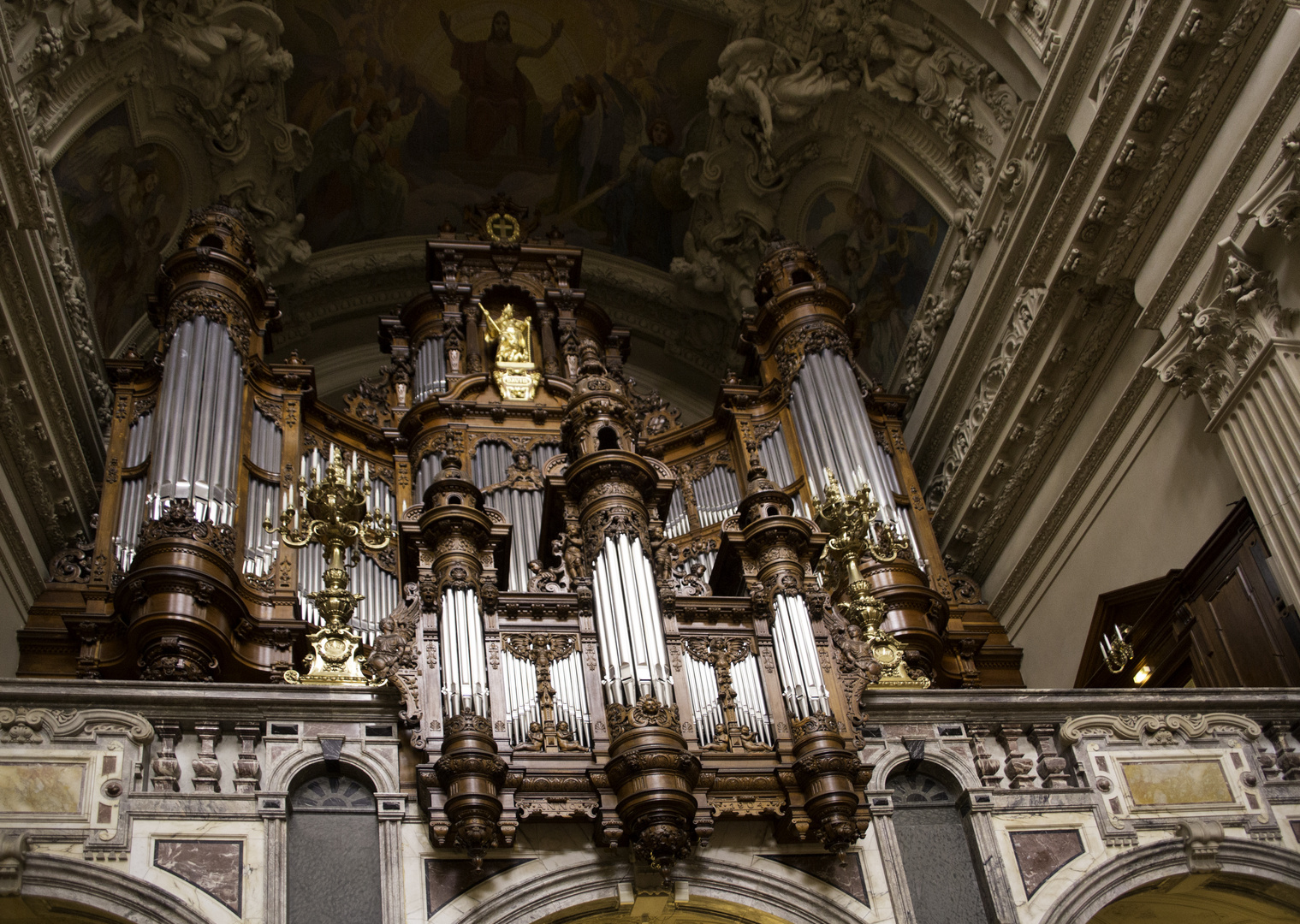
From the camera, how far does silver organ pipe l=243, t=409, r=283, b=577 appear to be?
12.4 m

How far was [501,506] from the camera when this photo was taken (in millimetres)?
13703

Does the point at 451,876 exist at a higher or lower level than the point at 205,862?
lower

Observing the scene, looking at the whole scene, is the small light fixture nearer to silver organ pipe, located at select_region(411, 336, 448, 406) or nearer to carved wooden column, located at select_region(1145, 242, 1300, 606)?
carved wooden column, located at select_region(1145, 242, 1300, 606)

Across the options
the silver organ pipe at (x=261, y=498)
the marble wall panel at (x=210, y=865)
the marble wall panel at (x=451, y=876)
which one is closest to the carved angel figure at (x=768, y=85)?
the silver organ pipe at (x=261, y=498)

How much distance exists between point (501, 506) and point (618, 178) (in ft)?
23.4

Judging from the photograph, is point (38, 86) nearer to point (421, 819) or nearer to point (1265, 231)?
point (421, 819)

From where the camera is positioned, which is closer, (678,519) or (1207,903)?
(1207,903)

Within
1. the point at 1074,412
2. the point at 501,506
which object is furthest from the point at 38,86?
the point at 1074,412

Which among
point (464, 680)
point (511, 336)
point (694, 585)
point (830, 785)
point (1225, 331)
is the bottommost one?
point (830, 785)

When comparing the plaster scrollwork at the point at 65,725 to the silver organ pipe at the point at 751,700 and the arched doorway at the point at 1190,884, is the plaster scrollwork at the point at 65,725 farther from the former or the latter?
the arched doorway at the point at 1190,884

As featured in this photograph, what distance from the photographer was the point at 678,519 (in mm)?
14633

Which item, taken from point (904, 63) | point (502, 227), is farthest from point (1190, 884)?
point (502, 227)

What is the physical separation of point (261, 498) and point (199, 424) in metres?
0.91

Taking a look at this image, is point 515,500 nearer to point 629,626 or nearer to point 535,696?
point 629,626
